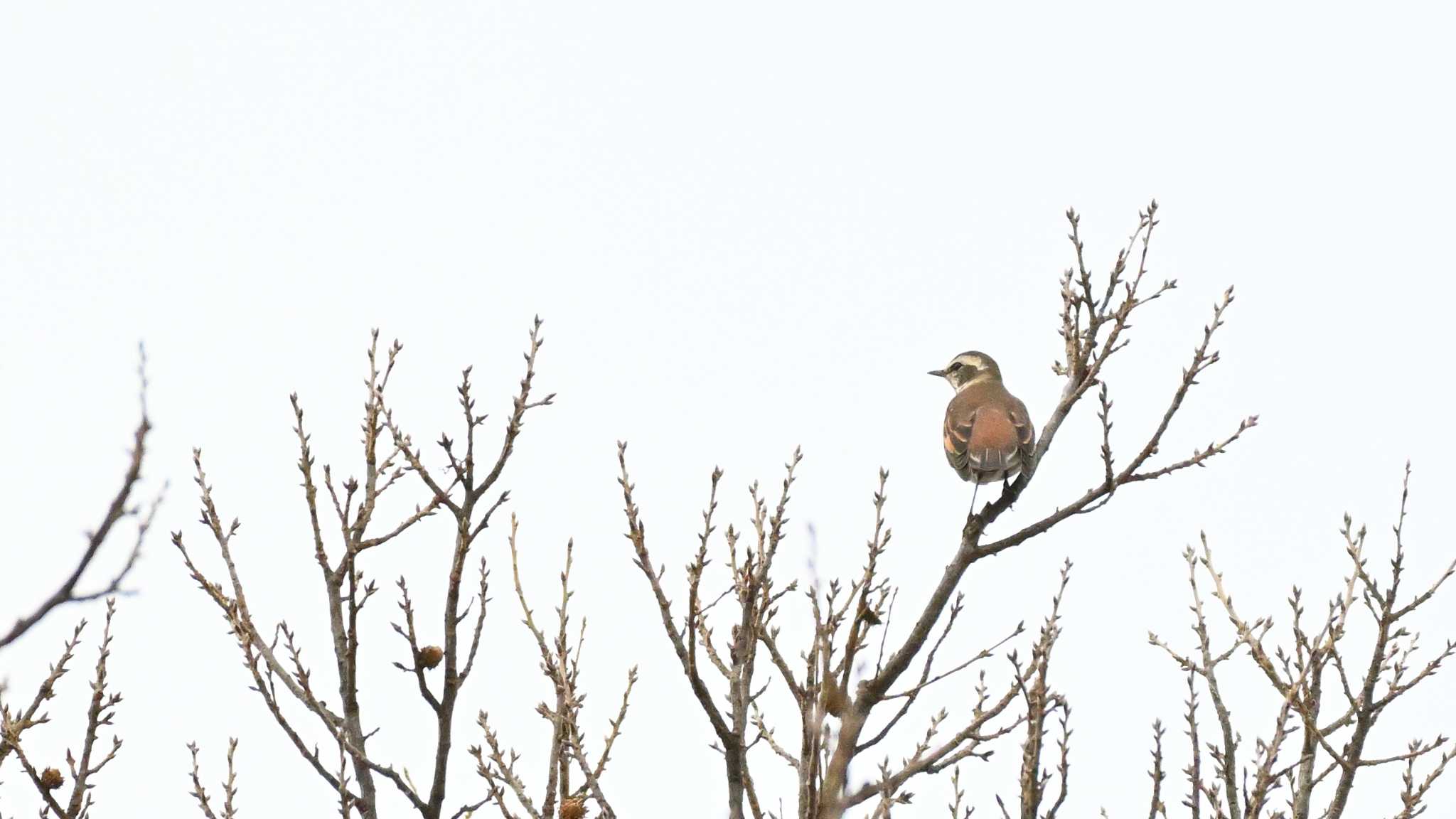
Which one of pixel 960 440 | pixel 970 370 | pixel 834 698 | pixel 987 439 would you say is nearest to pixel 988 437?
pixel 987 439

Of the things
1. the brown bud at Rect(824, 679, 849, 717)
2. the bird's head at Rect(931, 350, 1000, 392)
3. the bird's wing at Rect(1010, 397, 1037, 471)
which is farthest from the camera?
the bird's head at Rect(931, 350, 1000, 392)

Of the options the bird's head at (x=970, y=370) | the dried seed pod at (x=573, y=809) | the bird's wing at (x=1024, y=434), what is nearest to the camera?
the dried seed pod at (x=573, y=809)

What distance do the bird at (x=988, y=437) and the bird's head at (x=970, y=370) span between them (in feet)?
3.80

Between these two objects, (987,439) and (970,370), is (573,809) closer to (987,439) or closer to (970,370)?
(987,439)

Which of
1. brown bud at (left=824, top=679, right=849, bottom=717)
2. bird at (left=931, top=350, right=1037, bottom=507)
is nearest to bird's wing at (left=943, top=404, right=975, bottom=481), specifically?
bird at (left=931, top=350, right=1037, bottom=507)

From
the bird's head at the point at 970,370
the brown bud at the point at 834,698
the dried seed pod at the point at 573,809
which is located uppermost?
the bird's head at the point at 970,370

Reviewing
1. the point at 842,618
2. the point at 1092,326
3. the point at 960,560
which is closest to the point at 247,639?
the point at 842,618

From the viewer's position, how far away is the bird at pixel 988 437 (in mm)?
8852

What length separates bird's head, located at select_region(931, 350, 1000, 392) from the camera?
40.5 ft

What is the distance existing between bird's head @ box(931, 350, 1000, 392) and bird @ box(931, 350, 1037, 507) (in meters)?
1.16

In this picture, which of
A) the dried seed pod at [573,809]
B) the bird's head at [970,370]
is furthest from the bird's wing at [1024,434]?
the dried seed pod at [573,809]

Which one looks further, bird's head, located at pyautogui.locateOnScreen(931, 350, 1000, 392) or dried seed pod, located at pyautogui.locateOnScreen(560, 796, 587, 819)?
bird's head, located at pyautogui.locateOnScreen(931, 350, 1000, 392)

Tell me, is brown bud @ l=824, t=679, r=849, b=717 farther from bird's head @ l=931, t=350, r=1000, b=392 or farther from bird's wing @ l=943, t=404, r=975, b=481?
bird's head @ l=931, t=350, r=1000, b=392

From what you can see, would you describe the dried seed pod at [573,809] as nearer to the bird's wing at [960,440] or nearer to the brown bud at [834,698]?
the brown bud at [834,698]
